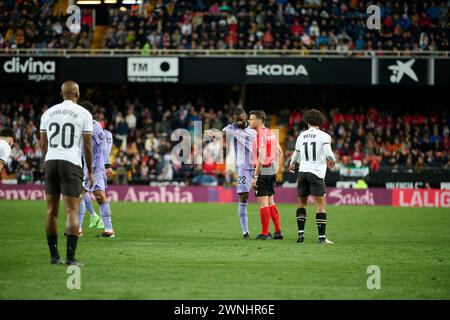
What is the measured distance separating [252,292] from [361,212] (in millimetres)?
18886

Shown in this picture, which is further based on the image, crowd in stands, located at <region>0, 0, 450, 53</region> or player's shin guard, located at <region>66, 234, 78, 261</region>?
crowd in stands, located at <region>0, 0, 450, 53</region>

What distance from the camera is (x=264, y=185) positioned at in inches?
650

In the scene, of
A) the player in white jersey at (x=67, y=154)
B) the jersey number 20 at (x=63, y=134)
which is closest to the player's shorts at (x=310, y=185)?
the player in white jersey at (x=67, y=154)

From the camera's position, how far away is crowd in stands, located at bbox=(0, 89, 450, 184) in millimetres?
36281

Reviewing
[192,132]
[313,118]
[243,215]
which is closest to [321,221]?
[313,118]

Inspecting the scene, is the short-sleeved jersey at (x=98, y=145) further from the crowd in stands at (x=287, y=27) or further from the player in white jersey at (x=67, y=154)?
the crowd in stands at (x=287, y=27)

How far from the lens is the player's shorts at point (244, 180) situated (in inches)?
673

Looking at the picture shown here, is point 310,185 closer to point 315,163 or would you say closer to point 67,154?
point 315,163

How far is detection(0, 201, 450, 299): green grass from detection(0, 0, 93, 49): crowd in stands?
20.2m

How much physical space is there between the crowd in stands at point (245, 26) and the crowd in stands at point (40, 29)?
5 cm

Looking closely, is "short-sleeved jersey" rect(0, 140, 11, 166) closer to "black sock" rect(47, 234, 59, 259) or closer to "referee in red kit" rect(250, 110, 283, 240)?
"referee in red kit" rect(250, 110, 283, 240)

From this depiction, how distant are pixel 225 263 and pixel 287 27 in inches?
1115

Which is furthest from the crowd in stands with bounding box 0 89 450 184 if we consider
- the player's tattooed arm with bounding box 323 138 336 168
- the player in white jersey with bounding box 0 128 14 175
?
the player's tattooed arm with bounding box 323 138 336 168


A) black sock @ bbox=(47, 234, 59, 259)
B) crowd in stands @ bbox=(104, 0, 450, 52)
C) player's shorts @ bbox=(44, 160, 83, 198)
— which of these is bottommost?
black sock @ bbox=(47, 234, 59, 259)
